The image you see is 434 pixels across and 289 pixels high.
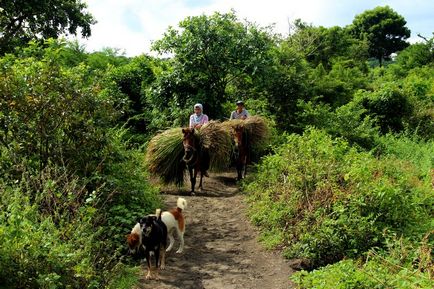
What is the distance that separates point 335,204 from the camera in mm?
7238

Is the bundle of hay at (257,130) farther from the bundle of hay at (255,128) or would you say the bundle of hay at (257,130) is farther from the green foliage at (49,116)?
the green foliage at (49,116)

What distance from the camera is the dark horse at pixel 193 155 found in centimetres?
1004

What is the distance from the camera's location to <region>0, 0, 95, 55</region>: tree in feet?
55.4

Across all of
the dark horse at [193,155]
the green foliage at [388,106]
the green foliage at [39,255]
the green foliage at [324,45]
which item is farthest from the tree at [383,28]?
the green foliage at [39,255]

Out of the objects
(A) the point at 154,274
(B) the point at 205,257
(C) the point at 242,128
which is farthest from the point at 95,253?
(C) the point at 242,128

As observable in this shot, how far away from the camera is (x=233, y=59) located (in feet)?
44.6

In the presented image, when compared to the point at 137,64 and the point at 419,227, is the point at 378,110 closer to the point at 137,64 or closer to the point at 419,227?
the point at 137,64

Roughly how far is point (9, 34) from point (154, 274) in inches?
565

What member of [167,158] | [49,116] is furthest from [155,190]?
[49,116]

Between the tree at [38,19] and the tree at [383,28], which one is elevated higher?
the tree at [383,28]

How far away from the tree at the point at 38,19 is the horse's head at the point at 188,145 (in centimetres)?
983

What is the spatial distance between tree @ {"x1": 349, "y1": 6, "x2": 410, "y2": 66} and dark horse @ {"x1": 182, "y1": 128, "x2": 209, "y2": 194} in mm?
48147

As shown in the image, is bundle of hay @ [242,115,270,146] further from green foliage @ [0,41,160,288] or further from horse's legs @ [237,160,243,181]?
green foliage @ [0,41,160,288]

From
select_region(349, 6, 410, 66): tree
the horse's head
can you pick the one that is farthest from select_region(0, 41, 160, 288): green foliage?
select_region(349, 6, 410, 66): tree
